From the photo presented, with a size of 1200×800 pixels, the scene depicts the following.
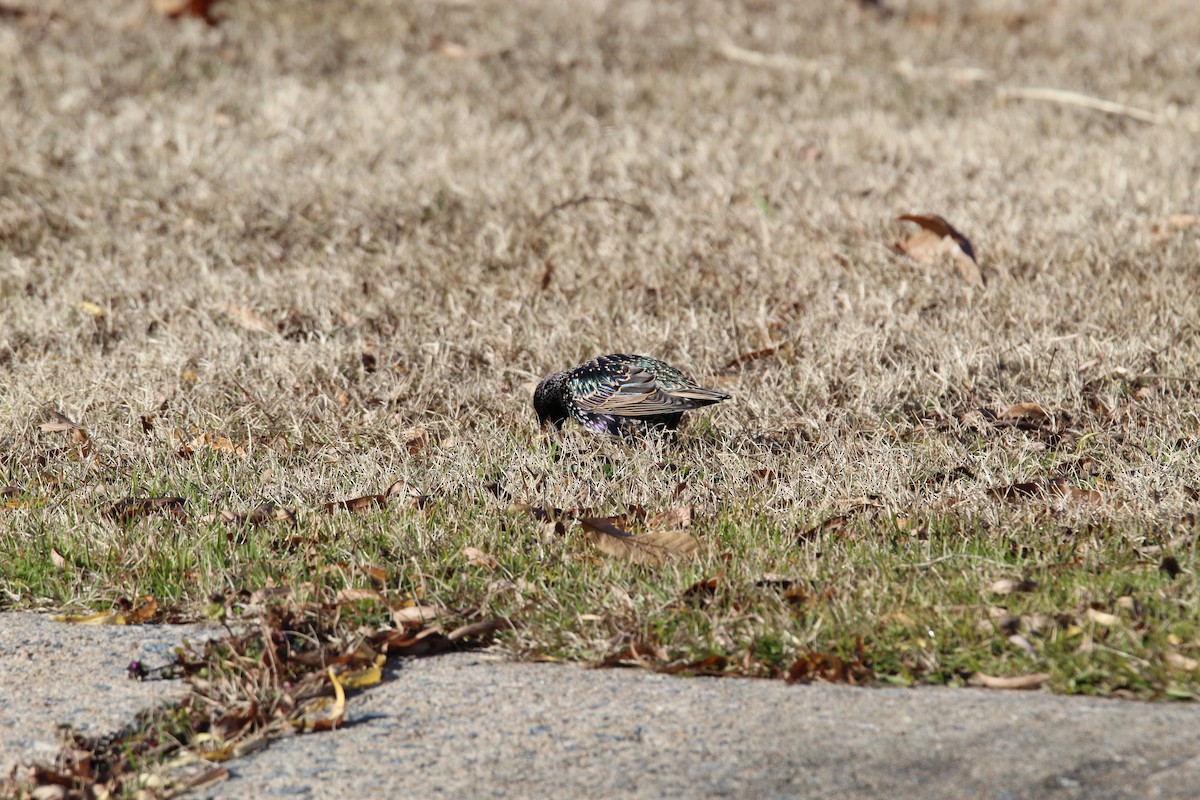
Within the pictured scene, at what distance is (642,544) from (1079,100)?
8.08 metres

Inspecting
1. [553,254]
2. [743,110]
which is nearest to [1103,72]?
[743,110]

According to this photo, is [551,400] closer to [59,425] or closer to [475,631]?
[475,631]

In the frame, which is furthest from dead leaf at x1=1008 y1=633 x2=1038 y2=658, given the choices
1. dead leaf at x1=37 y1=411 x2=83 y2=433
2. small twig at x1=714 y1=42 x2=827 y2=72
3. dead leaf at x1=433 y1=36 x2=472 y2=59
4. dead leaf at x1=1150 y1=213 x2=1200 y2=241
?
dead leaf at x1=433 y1=36 x2=472 y2=59

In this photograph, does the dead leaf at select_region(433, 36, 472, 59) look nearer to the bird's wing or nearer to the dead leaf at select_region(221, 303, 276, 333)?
the dead leaf at select_region(221, 303, 276, 333)

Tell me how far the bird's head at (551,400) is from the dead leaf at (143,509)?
1.42 meters

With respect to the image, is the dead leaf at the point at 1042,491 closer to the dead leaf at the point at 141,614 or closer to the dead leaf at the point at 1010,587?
the dead leaf at the point at 1010,587

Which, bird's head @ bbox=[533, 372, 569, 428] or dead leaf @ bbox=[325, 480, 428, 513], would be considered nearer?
dead leaf @ bbox=[325, 480, 428, 513]

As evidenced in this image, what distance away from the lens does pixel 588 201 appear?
8578 mm

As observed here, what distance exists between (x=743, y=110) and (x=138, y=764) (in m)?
8.58

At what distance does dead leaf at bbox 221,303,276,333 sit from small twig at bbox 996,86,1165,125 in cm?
691

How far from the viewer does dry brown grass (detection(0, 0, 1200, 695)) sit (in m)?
4.86

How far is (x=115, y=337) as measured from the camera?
6.86m

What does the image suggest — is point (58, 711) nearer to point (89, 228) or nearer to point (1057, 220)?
point (89, 228)

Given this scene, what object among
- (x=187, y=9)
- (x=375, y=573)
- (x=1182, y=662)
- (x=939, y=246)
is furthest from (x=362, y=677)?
(x=187, y=9)
